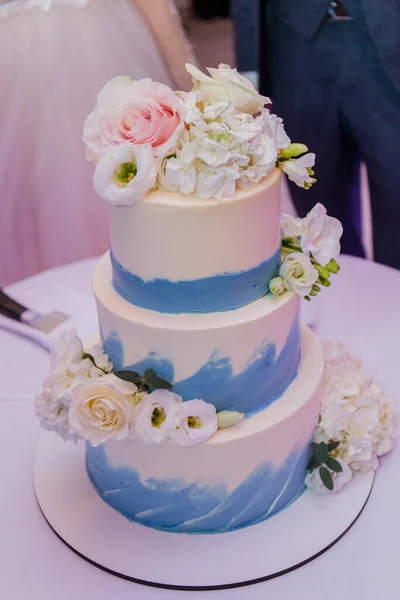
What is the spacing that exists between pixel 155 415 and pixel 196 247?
0.24m

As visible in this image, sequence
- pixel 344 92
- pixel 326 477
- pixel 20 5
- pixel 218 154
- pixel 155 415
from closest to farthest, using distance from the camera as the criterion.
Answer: pixel 218 154 < pixel 155 415 < pixel 326 477 < pixel 344 92 < pixel 20 5

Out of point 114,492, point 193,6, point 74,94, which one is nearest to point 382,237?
point 193,6

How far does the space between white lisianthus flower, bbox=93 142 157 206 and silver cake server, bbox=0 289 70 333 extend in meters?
0.71

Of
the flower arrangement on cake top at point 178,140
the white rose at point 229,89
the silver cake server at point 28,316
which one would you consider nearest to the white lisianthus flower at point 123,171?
the flower arrangement on cake top at point 178,140

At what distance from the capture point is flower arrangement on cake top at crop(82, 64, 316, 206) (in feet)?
2.60

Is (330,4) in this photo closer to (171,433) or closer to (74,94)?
(74,94)

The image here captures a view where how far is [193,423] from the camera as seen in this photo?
0.89m

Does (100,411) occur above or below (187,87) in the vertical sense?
above

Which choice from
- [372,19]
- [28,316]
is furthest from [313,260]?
[372,19]

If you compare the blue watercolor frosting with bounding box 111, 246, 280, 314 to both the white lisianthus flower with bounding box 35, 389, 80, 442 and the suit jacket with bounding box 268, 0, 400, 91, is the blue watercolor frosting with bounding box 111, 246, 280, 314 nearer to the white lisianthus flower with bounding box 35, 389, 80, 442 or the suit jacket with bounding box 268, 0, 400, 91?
the white lisianthus flower with bounding box 35, 389, 80, 442

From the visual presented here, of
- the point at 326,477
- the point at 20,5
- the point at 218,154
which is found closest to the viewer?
the point at 218,154

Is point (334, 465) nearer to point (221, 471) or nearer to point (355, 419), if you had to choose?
point (355, 419)

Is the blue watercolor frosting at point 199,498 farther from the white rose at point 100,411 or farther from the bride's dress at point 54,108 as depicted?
the bride's dress at point 54,108

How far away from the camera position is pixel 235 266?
2.81ft
